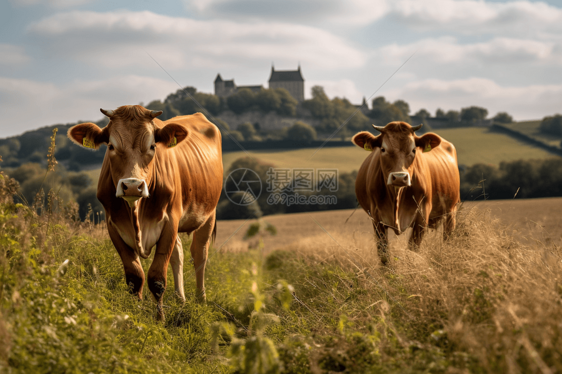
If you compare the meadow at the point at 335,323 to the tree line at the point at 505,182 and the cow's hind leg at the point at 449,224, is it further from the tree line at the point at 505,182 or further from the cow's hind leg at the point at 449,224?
the tree line at the point at 505,182

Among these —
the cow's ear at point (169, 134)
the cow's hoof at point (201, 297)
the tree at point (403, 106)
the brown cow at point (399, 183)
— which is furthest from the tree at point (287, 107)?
the cow's ear at point (169, 134)

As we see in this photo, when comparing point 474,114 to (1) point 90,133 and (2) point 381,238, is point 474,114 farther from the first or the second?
(1) point 90,133

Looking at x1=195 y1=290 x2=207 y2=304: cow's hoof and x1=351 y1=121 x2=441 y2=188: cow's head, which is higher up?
x1=351 y1=121 x2=441 y2=188: cow's head

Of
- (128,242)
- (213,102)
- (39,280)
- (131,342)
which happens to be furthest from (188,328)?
(213,102)

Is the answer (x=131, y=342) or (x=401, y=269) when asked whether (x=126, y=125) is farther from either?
(x=401, y=269)

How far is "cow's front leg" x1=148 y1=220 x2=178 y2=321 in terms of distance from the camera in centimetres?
519

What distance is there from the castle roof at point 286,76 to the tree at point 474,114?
77.2 metres

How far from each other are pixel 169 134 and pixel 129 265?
62.5 inches

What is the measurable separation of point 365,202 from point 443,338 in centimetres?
462

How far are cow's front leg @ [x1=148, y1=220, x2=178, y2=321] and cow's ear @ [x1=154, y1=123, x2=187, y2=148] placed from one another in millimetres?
971

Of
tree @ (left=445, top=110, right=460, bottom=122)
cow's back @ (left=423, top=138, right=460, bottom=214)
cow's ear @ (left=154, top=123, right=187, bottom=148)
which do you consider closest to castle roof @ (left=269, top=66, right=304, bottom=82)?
tree @ (left=445, top=110, right=460, bottom=122)

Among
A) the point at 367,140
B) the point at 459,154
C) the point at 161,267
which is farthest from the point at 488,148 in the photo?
the point at 161,267

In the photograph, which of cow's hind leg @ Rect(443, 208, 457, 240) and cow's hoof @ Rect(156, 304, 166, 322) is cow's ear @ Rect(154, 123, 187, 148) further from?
cow's hind leg @ Rect(443, 208, 457, 240)

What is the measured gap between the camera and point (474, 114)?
100438 millimetres
